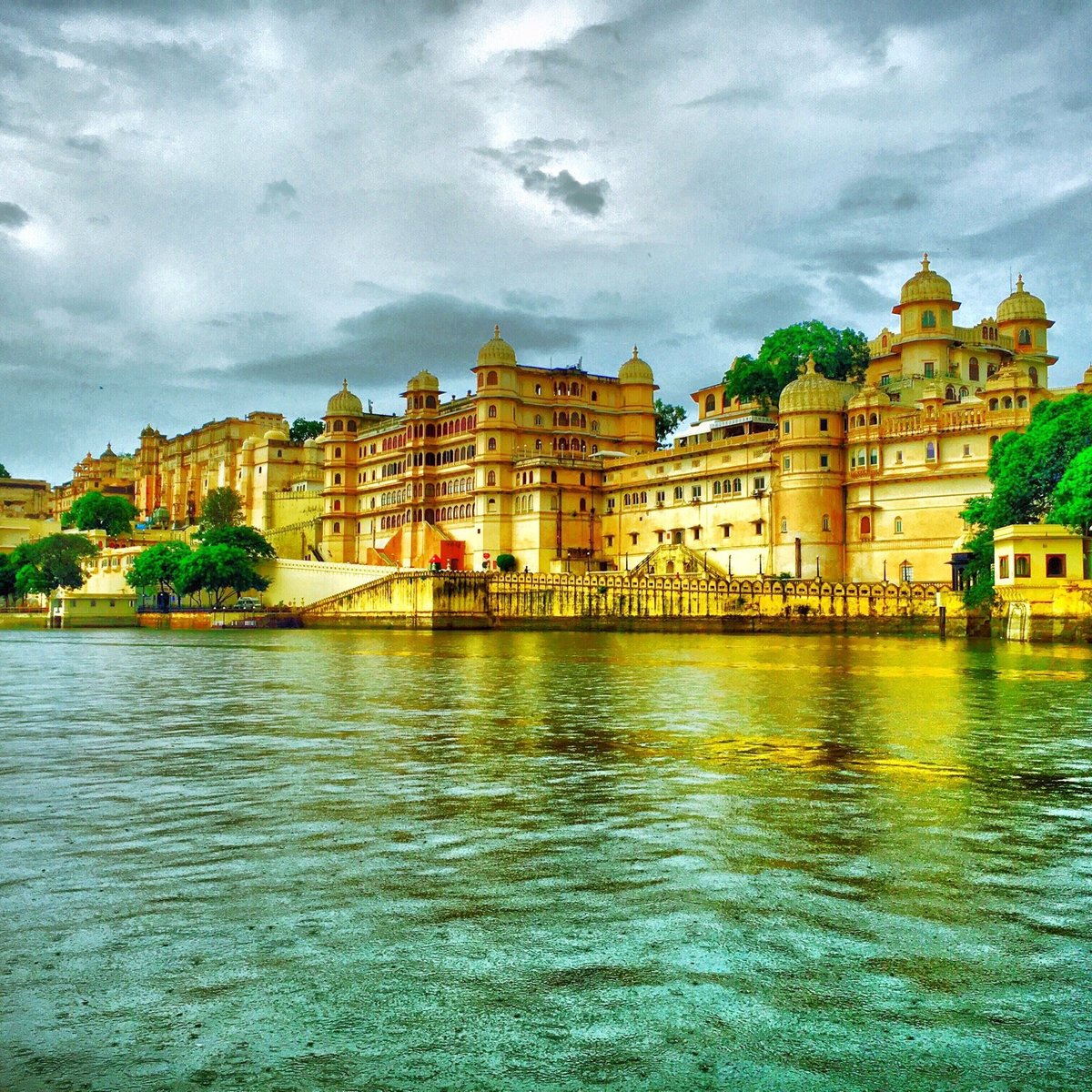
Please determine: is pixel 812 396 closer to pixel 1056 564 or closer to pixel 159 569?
pixel 1056 564

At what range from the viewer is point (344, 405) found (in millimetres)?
105250

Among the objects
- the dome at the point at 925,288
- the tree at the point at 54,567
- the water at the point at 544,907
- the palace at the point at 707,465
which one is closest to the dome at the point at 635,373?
the palace at the point at 707,465

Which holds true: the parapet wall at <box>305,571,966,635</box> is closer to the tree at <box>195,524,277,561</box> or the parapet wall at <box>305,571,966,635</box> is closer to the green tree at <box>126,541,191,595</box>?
the tree at <box>195,524,277,561</box>

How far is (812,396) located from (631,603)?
16169mm

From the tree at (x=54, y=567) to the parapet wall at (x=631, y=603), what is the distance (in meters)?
30.0

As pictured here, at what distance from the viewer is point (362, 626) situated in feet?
254

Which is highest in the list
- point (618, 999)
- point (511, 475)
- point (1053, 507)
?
point (511, 475)

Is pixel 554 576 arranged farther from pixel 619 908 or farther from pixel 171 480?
pixel 171 480

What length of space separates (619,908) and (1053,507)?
50.7 metres

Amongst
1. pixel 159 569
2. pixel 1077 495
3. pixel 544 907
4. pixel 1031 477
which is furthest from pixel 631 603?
pixel 544 907

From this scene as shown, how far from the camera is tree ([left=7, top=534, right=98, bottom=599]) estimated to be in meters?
98.8

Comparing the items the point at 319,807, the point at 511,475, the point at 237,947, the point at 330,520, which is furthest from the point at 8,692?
the point at 330,520

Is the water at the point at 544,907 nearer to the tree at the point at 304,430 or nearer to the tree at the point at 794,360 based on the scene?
the tree at the point at 794,360

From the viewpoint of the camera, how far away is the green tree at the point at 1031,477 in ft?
170
